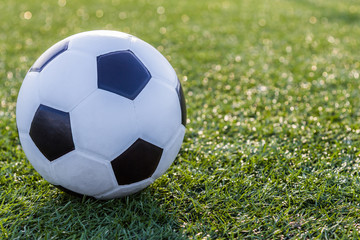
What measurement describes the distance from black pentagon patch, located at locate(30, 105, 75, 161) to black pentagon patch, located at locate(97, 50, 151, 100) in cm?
28

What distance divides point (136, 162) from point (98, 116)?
1.09 feet

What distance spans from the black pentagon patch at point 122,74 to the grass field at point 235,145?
0.71m

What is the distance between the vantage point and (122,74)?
2.16m

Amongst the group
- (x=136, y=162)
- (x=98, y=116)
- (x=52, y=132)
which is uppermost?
(x=98, y=116)

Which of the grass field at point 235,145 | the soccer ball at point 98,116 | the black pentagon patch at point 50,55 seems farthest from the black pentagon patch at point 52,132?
the grass field at point 235,145

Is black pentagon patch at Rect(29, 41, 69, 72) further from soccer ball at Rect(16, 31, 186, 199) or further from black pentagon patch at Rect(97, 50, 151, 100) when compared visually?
black pentagon patch at Rect(97, 50, 151, 100)

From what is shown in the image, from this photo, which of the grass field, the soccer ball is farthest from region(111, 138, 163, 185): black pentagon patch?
the grass field

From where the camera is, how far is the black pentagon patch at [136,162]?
2150 mm

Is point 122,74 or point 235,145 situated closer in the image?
point 122,74

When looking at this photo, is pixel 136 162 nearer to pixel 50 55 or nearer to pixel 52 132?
pixel 52 132

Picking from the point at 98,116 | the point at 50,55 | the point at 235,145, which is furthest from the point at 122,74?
the point at 235,145

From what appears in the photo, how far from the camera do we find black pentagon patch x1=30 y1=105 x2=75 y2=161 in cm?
210

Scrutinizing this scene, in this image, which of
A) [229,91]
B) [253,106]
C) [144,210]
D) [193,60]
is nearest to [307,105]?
Answer: [253,106]

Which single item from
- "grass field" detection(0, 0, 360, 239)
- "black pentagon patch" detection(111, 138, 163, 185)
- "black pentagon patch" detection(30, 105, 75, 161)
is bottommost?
"grass field" detection(0, 0, 360, 239)
